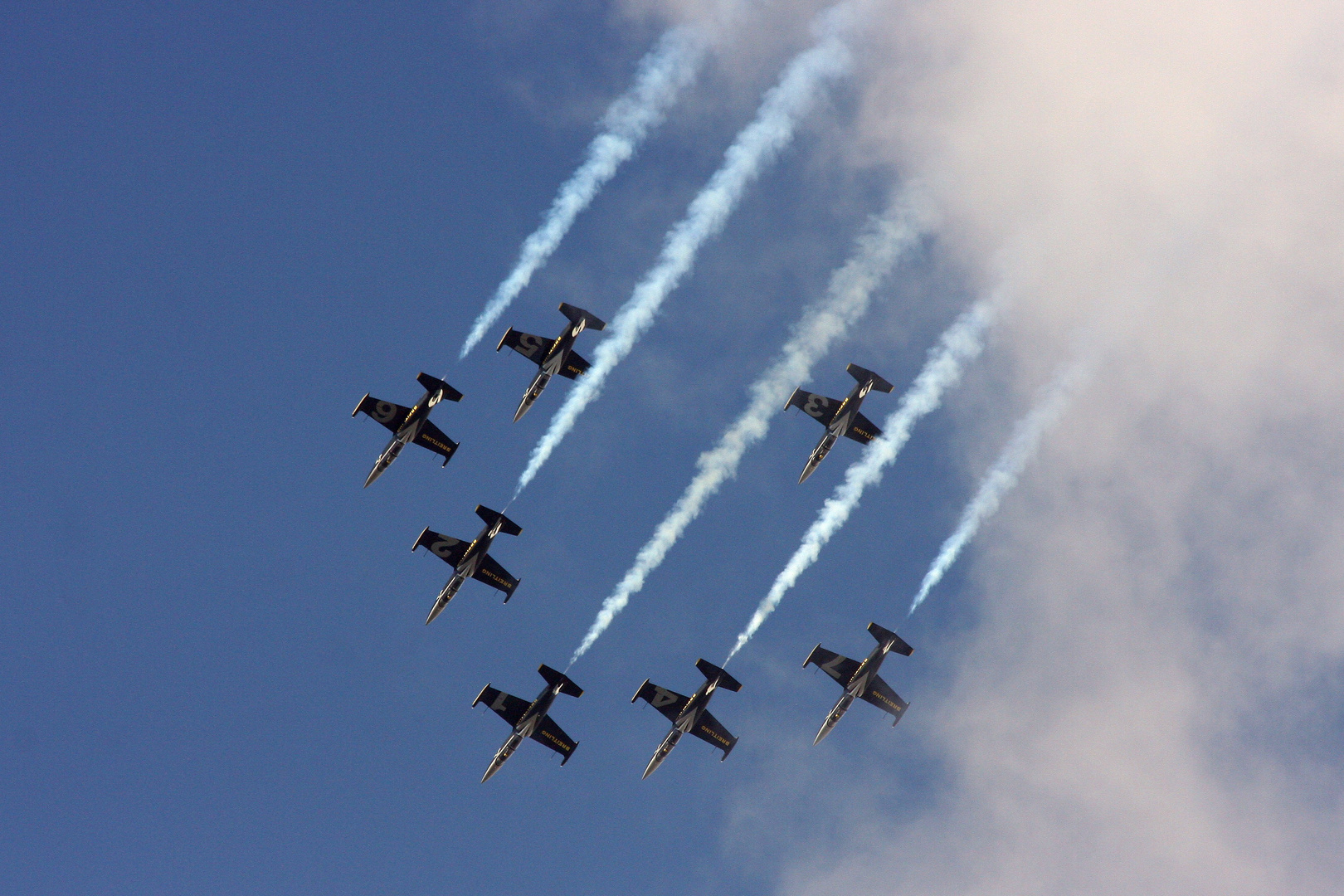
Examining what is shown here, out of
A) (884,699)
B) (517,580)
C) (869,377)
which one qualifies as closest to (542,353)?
(517,580)

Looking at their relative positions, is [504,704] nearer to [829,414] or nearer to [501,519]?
[501,519]

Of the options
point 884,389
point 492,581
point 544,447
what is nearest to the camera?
point 544,447

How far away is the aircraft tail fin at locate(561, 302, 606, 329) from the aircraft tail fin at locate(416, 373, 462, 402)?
6407 mm

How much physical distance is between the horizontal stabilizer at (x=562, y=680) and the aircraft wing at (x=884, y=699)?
46.7 feet

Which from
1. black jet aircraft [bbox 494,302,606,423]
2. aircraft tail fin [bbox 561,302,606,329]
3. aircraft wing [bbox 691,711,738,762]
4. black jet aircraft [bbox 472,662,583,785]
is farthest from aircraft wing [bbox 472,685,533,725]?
aircraft tail fin [bbox 561,302,606,329]

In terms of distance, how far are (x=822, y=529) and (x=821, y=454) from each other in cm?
562

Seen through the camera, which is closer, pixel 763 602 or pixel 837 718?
pixel 763 602

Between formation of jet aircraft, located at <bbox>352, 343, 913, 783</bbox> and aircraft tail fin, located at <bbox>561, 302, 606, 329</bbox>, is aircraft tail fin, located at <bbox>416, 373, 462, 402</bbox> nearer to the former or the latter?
formation of jet aircraft, located at <bbox>352, 343, 913, 783</bbox>

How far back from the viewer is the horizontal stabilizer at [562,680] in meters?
47.7

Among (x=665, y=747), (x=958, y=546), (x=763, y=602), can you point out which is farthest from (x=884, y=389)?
(x=665, y=747)

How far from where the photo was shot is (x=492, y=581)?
51.7 metres

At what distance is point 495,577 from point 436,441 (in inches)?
290

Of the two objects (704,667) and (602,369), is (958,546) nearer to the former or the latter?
(704,667)

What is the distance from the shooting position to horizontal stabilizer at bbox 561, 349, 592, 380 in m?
50.0
